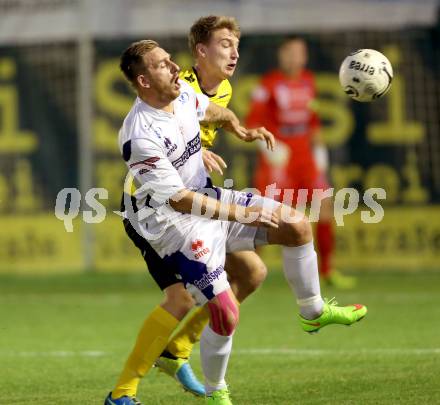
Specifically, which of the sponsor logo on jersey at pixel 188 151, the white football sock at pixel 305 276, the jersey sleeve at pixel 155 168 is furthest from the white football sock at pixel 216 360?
the sponsor logo on jersey at pixel 188 151

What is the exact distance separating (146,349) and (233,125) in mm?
1445

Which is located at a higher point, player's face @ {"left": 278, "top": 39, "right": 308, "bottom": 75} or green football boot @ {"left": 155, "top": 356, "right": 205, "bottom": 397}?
player's face @ {"left": 278, "top": 39, "right": 308, "bottom": 75}

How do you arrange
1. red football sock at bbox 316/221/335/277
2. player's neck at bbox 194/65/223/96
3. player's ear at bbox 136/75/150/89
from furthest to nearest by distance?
red football sock at bbox 316/221/335/277
player's neck at bbox 194/65/223/96
player's ear at bbox 136/75/150/89

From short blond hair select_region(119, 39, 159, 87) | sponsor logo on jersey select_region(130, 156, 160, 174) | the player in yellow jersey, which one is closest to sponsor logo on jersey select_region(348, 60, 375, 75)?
the player in yellow jersey

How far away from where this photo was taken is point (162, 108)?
6.82m

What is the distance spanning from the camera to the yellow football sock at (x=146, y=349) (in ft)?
22.0

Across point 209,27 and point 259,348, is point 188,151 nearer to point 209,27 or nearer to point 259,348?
point 209,27

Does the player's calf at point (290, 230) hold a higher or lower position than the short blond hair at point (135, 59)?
lower

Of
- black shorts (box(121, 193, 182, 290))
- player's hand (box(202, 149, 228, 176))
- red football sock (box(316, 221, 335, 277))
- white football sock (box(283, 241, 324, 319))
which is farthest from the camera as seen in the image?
red football sock (box(316, 221, 335, 277))

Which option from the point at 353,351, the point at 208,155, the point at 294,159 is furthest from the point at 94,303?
the point at 208,155

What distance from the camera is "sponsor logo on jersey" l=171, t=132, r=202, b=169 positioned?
6859 millimetres

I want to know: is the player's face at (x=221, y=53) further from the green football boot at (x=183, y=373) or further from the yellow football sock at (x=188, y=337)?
the green football boot at (x=183, y=373)

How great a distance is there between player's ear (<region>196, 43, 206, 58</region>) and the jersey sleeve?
1.19 metres

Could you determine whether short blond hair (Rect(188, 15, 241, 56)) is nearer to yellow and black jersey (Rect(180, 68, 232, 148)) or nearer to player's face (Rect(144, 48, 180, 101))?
yellow and black jersey (Rect(180, 68, 232, 148))
